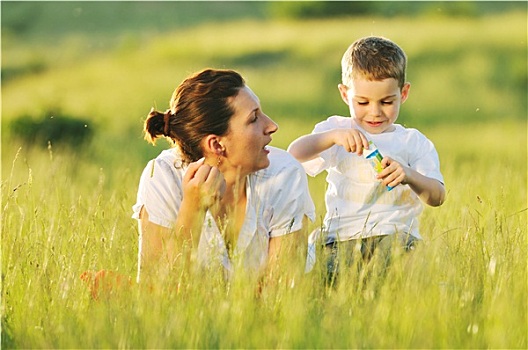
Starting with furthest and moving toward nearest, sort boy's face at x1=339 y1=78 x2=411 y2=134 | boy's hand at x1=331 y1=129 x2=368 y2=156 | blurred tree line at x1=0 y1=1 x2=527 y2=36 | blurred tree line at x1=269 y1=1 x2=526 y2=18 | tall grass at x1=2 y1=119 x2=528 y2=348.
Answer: blurred tree line at x1=269 y1=1 x2=526 y2=18, blurred tree line at x1=0 y1=1 x2=527 y2=36, boy's face at x1=339 y1=78 x2=411 y2=134, boy's hand at x1=331 y1=129 x2=368 y2=156, tall grass at x1=2 y1=119 x2=528 y2=348

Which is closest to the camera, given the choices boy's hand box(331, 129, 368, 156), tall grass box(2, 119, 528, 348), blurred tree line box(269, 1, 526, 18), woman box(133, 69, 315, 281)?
tall grass box(2, 119, 528, 348)

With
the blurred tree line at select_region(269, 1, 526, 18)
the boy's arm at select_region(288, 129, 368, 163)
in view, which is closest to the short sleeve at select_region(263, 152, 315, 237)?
the boy's arm at select_region(288, 129, 368, 163)

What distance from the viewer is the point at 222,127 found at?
15.9ft

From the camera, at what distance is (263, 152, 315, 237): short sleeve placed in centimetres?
485

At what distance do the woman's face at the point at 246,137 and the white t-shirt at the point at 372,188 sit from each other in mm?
537

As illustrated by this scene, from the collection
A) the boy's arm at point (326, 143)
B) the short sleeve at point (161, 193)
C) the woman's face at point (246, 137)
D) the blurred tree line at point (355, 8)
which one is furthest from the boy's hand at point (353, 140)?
the blurred tree line at point (355, 8)

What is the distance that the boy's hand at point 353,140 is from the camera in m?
4.90

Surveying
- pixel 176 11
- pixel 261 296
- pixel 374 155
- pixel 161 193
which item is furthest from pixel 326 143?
pixel 176 11

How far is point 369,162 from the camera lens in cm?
534

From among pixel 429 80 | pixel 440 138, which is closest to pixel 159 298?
pixel 440 138

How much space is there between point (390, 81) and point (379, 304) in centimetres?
147

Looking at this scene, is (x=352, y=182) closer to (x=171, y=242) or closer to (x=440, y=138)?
(x=171, y=242)

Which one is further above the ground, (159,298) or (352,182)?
(352,182)

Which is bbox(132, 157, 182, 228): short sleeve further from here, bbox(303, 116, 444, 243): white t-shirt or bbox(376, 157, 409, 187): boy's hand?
bbox(376, 157, 409, 187): boy's hand
